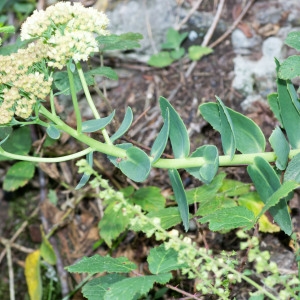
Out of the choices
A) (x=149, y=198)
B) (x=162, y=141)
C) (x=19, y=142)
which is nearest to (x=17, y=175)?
(x=19, y=142)

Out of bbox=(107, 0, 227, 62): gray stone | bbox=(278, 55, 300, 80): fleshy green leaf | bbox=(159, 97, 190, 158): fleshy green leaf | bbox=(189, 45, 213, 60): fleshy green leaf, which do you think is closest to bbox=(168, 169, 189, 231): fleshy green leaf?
bbox=(159, 97, 190, 158): fleshy green leaf

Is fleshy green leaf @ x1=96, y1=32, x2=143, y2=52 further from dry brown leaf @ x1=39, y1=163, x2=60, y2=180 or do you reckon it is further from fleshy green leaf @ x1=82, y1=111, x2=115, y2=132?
dry brown leaf @ x1=39, y1=163, x2=60, y2=180

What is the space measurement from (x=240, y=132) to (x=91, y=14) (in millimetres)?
937

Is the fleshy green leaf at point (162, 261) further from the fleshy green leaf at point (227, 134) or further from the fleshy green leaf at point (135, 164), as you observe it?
the fleshy green leaf at point (227, 134)

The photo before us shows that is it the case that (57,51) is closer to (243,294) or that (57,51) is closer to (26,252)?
(243,294)

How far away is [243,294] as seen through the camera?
2.82 meters

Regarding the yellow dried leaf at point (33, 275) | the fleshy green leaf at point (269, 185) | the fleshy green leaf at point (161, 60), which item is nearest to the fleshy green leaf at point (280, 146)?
the fleshy green leaf at point (269, 185)

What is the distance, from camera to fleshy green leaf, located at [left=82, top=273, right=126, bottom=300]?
2.24m

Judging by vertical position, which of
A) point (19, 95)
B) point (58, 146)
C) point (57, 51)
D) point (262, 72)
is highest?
point (57, 51)

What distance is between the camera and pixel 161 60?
3770 millimetres

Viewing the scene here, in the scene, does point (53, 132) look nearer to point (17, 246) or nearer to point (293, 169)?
point (293, 169)

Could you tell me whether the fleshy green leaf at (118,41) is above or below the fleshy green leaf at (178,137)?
above

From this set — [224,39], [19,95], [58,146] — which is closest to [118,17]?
[224,39]

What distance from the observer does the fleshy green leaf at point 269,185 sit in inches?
93.4
